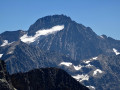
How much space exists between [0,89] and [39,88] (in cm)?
5852

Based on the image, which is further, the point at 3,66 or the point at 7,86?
the point at 3,66

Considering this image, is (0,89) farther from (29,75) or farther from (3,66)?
(29,75)

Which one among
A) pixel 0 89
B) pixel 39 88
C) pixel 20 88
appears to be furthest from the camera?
pixel 39 88

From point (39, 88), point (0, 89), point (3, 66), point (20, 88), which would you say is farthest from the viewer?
point (39, 88)

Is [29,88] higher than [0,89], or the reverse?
[29,88]

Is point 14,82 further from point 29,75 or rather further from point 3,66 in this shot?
point 3,66

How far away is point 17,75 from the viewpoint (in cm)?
18662

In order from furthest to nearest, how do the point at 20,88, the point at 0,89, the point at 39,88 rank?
1. the point at 39,88
2. the point at 20,88
3. the point at 0,89

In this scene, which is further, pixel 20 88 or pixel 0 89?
pixel 20 88

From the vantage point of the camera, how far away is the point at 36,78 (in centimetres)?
19812

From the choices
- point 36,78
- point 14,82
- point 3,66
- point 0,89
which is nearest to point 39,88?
point 36,78

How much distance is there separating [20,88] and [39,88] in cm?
1752

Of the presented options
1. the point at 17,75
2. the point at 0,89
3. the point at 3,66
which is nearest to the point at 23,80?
the point at 17,75

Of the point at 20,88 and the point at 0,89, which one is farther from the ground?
the point at 20,88
